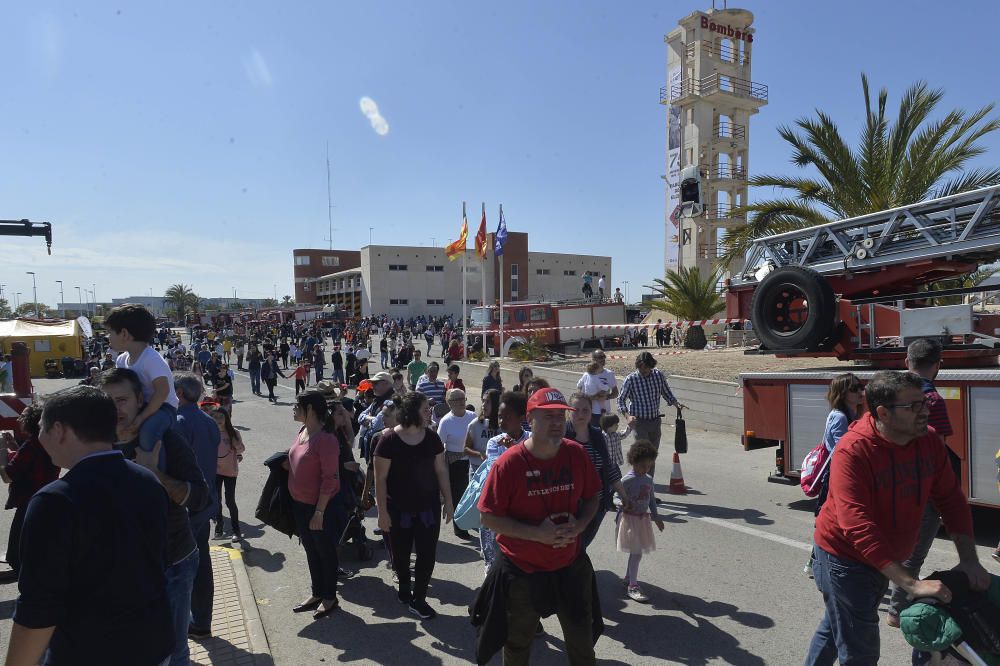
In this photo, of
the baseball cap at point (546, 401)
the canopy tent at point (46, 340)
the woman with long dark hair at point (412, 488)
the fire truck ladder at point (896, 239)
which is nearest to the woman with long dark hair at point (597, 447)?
the woman with long dark hair at point (412, 488)

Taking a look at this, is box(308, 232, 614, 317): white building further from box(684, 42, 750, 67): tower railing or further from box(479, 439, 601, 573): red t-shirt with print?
box(479, 439, 601, 573): red t-shirt with print

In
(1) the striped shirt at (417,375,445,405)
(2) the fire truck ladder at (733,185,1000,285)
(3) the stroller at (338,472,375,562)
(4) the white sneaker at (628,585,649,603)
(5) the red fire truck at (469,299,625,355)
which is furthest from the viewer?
(5) the red fire truck at (469,299,625,355)

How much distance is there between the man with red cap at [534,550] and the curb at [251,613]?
175cm

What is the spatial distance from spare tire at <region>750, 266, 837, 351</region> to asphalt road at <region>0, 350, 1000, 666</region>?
1.92 m

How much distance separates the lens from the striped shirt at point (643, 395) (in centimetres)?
758

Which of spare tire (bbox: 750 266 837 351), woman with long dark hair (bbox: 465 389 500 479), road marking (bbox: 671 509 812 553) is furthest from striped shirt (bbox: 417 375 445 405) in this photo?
spare tire (bbox: 750 266 837 351)

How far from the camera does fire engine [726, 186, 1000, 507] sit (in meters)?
6.70

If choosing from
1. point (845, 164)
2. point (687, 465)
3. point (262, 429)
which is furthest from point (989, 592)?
point (845, 164)

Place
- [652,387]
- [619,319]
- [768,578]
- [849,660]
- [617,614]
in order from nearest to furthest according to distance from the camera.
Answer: [849,660], [617,614], [768,578], [652,387], [619,319]

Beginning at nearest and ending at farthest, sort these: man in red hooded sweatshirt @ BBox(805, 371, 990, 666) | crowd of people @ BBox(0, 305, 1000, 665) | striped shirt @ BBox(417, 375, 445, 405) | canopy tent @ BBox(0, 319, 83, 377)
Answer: crowd of people @ BBox(0, 305, 1000, 665), man in red hooded sweatshirt @ BBox(805, 371, 990, 666), striped shirt @ BBox(417, 375, 445, 405), canopy tent @ BBox(0, 319, 83, 377)

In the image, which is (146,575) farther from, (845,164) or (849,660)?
(845,164)

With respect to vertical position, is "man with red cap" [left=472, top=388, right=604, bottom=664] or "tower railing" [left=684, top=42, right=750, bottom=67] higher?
"tower railing" [left=684, top=42, right=750, bottom=67]

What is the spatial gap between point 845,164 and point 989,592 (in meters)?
14.5

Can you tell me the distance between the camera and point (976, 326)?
6957 mm
